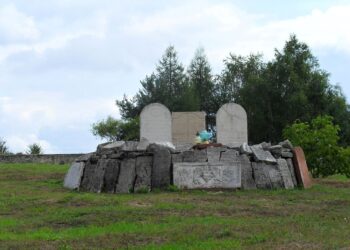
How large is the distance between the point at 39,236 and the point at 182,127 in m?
13.4

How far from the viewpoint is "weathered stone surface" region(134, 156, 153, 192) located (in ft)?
45.3

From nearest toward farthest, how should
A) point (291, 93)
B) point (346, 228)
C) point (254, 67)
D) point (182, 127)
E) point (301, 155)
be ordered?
point (346, 228) < point (301, 155) < point (182, 127) < point (291, 93) < point (254, 67)

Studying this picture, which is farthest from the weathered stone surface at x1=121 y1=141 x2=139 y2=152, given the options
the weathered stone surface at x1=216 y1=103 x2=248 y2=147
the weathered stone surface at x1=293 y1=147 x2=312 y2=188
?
the weathered stone surface at x1=216 y1=103 x2=248 y2=147

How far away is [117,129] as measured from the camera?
48.2 meters

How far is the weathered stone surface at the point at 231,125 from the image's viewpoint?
1945 centimetres

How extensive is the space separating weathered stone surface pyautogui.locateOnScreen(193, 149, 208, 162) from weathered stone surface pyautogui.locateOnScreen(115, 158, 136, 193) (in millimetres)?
1481

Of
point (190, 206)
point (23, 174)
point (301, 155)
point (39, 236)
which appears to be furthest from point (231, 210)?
point (23, 174)

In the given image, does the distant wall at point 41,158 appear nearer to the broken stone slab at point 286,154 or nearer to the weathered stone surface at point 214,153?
the broken stone slab at point 286,154

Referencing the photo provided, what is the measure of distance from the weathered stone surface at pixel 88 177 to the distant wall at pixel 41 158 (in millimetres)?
14439

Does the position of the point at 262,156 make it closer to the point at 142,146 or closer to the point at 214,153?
the point at 214,153

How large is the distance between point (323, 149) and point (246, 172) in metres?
5.78

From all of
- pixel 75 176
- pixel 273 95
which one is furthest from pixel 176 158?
pixel 273 95

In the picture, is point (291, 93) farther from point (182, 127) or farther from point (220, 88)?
point (182, 127)

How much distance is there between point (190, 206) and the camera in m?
10.6
